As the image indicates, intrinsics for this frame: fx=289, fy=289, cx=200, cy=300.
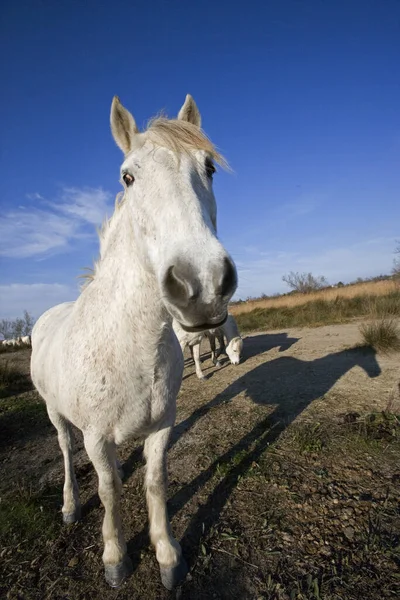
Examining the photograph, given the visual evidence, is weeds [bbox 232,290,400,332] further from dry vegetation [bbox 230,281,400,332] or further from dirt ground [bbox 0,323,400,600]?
dirt ground [bbox 0,323,400,600]

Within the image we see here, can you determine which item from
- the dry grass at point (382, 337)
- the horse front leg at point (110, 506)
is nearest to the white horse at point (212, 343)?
the dry grass at point (382, 337)

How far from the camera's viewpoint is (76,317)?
2.40 m

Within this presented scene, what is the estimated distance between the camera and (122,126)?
6.48ft

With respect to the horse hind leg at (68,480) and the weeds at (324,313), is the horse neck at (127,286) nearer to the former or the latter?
the horse hind leg at (68,480)

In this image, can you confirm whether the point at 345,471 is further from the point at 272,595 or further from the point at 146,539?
the point at 146,539

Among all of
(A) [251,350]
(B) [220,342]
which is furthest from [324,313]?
(B) [220,342]

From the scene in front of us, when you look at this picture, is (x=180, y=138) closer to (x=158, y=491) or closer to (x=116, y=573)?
(x=158, y=491)

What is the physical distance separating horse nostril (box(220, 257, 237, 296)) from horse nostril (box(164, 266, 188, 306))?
17 cm

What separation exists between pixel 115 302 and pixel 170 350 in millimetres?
532

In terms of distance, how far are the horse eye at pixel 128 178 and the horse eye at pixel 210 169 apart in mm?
468

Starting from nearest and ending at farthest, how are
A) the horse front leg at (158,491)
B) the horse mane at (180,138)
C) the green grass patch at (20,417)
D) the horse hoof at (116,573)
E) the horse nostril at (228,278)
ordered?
the horse nostril at (228,278)
the horse mane at (180,138)
the horse hoof at (116,573)
the horse front leg at (158,491)
the green grass patch at (20,417)

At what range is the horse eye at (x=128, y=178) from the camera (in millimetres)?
1788

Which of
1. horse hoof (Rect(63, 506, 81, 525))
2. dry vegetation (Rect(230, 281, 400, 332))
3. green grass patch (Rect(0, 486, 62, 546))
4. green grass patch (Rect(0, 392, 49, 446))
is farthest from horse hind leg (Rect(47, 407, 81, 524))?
dry vegetation (Rect(230, 281, 400, 332))

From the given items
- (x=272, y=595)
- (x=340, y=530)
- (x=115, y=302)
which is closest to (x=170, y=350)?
(x=115, y=302)
